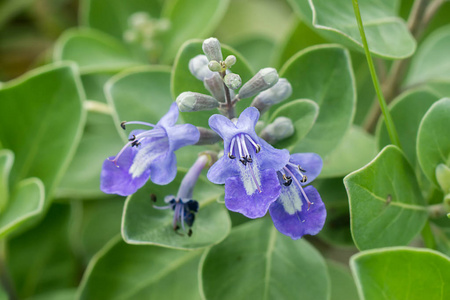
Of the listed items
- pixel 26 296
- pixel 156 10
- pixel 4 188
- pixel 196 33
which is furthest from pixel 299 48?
→ pixel 26 296

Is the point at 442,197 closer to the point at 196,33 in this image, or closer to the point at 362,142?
the point at 362,142

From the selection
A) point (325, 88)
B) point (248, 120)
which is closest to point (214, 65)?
point (248, 120)

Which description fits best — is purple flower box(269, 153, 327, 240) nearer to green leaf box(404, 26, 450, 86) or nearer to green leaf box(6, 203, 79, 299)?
green leaf box(404, 26, 450, 86)

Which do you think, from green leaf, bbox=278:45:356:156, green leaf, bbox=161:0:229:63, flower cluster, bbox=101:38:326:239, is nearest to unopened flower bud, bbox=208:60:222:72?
flower cluster, bbox=101:38:326:239

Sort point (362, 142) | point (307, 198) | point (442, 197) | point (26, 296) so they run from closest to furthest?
1. point (307, 198)
2. point (442, 197)
3. point (362, 142)
4. point (26, 296)

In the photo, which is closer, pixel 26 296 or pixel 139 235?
pixel 139 235

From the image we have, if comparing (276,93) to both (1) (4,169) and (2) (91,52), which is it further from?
(2) (91,52)
